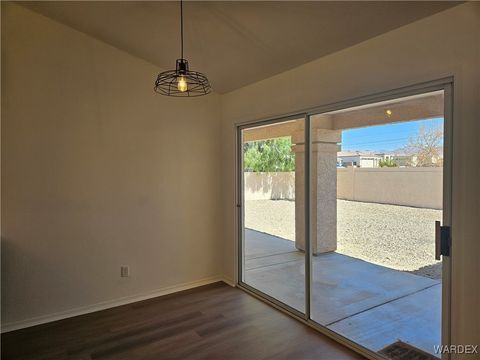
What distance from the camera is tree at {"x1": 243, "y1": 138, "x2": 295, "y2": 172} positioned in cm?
350

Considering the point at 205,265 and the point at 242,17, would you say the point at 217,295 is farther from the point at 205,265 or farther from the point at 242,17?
the point at 242,17

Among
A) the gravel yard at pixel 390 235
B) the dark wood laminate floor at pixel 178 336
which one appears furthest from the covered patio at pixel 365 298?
the dark wood laminate floor at pixel 178 336

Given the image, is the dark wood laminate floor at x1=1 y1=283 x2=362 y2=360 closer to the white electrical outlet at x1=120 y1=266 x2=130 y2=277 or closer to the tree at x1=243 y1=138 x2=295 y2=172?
the white electrical outlet at x1=120 y1=266 x2=130 y2=277

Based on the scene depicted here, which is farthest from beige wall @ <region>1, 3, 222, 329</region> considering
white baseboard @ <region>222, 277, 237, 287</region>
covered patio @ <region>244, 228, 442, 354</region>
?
covered patio @ <region>244, 228, 442, 354</region>

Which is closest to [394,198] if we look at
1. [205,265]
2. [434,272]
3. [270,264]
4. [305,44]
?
[434,272]

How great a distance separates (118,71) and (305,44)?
206 cm

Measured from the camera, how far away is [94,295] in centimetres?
331

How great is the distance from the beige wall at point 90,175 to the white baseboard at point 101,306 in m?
0.02

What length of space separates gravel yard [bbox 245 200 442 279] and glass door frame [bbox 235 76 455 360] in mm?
234

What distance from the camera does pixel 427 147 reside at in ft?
7.30

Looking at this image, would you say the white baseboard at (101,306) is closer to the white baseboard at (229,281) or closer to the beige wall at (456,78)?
the white baseboard at (229,281)

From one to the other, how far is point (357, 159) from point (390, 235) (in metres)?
0.72

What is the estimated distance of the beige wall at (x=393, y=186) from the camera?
218 centimetres

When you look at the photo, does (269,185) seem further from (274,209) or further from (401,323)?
(401,323)
